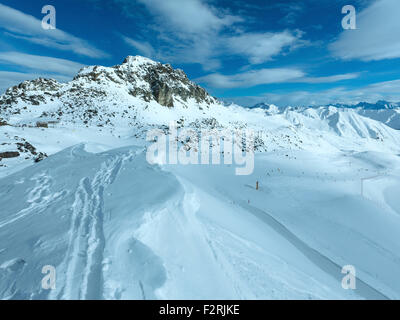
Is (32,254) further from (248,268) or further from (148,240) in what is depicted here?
(248,268)

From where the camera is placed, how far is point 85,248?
16.8 feet

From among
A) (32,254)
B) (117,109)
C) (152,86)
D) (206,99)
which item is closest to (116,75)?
(152,86)

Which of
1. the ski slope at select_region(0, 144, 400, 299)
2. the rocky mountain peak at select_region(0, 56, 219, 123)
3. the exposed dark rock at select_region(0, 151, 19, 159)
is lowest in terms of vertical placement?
the ski slope at select_region(0, 144, 400, 299)

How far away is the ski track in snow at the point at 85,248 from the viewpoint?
395 centimetres

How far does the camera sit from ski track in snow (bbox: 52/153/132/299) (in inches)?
155

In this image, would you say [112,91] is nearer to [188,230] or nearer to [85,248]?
[188,230]

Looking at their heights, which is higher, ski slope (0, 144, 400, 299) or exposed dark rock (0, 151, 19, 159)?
exposed dark rock (0, 151, 19, 159)

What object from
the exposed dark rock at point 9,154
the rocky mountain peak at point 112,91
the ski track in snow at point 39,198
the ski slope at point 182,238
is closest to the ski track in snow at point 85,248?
the ski slope at point 182,238

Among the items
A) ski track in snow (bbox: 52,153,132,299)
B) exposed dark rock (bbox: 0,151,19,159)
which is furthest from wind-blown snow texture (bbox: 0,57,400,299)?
exposed dark rock (bbox: 0,151,19,159)

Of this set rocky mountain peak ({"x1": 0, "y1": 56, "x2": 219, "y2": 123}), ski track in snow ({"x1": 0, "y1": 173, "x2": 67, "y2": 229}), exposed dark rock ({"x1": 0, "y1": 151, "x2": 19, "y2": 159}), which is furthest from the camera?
rocky mountain peak ({"x1": 0, "y1": 56, "x2": 219, "y2": 123})

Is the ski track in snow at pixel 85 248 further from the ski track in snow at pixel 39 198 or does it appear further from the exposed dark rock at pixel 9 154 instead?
the exposed dark rock at pixel 9 154

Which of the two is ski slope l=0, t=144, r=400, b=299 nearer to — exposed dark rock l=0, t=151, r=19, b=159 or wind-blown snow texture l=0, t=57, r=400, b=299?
wind-blown snow texture l=0, t=57, r=400, b=299

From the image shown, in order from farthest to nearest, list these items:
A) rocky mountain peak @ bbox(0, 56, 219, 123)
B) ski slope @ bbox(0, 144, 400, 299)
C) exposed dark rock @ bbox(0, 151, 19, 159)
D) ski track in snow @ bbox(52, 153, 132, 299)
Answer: rocky mountain peak @ bbox(0, 56, 219, 123) < exposed dark rock @ bbox(0, 151, 19, 159) < ski slope @ bbox(0, 144, 400, 299) < ski track in snow @ bbox(52, 153, 132, 299)

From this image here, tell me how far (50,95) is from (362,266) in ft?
201
